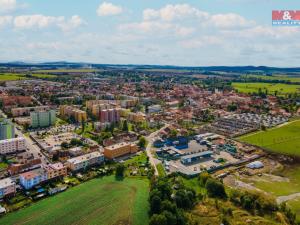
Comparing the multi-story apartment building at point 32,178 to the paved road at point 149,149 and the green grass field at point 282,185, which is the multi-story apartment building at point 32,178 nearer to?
the paved road at point 149,149

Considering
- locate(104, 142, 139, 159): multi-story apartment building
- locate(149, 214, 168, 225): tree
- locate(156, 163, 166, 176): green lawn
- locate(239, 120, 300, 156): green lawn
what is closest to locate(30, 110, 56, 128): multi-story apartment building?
locate(104, 142, 139, 159): multi-story apartment building

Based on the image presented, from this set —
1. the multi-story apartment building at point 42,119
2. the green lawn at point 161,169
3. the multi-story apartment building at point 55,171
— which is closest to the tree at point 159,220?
the green lawn at point 161,169

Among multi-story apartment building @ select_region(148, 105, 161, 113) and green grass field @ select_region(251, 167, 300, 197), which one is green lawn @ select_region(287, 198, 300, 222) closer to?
green grass field @ select_region(251, 167, 300, 197)

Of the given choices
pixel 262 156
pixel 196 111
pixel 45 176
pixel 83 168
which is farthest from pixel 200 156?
pixel 196 111

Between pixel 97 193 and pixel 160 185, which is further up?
pixel 160 185

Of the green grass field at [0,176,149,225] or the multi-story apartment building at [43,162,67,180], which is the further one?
the multi-story apartment building at [43,162,67,180]

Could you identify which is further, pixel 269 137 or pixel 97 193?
pixel 269 137

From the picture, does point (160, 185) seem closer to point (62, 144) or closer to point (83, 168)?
point (83, 168)
